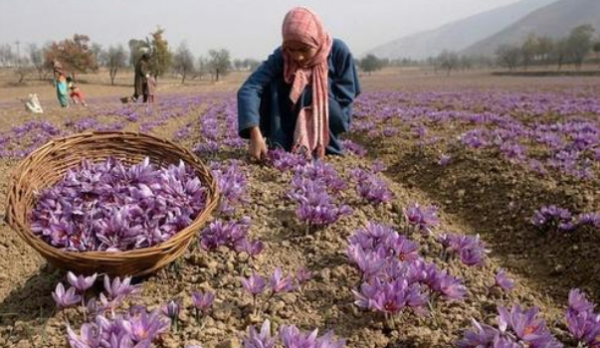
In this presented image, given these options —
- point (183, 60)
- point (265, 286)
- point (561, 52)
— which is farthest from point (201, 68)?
point (265, 286)

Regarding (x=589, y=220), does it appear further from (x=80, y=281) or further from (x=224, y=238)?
(x=80, y=281)

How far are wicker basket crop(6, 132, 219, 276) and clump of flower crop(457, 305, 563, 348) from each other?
132 cm

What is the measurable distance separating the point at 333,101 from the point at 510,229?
2.33 meters

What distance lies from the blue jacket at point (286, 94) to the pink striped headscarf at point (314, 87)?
14 cm

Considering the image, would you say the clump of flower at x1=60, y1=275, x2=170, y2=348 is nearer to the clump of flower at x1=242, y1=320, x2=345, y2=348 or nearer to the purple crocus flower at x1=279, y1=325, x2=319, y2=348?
the clump of flower at x1=242, y1=320, x2=345, y2=348

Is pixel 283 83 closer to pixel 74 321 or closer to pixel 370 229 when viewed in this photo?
pixel 370 229

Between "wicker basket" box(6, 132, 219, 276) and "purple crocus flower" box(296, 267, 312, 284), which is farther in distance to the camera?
"purple crocus flower" box(296, 267, 312, 284)

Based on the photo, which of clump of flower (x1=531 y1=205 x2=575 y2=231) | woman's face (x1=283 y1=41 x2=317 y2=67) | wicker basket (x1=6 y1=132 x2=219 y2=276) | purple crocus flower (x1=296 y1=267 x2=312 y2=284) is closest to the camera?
wicker basket (x1=6 y1=132 x2=219 y2=276)

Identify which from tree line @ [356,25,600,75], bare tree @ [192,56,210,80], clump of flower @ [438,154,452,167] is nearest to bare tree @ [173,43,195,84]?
bare tree @ [192,56,210,80]

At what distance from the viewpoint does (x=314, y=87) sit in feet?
16.9

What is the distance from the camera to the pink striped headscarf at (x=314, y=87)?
490 cm

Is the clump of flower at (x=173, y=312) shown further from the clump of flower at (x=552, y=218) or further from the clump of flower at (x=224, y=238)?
the clump of flower at (x=552, y=218)

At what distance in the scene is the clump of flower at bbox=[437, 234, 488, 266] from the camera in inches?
112

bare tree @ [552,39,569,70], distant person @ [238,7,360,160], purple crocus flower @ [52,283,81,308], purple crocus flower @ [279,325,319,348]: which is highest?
bare tree @ [552,39,569,70]
